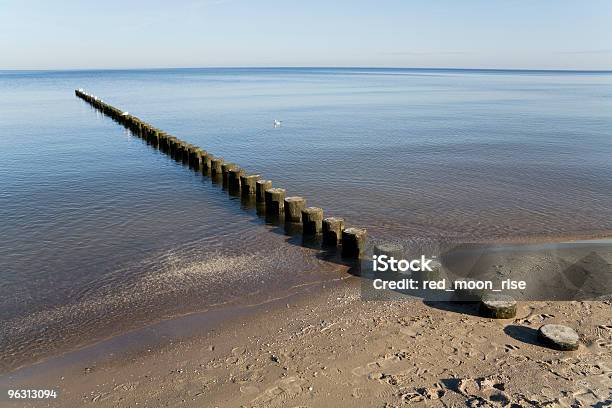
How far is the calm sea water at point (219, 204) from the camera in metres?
10.9

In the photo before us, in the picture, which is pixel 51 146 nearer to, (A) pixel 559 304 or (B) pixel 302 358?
(B) pixel 302 358

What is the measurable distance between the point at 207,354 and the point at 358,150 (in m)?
23.5

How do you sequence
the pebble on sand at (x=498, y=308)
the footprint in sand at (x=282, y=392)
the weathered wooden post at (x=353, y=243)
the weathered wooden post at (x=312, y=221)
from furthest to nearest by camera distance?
the weathered wooden post at (x=312, y=221)
the weathered wooden post at (x=353, y=243)
the pebble on sand at (x=498, y=308)
the footprint in sand at (x=282, y=392)

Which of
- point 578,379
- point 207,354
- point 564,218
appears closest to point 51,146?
point 207,354

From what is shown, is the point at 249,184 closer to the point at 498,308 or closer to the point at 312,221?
the point at 312,221

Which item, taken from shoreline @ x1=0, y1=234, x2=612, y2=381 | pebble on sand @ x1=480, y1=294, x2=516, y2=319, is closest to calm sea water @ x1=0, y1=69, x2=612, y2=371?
shoreline @ x1=0, y1=234, x2=612, y2=381

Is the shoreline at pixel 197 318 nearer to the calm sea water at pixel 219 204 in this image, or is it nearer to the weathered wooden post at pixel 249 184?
the calm sea water at pixel 219 204

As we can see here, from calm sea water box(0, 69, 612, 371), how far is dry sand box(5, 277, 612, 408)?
5.51 ft

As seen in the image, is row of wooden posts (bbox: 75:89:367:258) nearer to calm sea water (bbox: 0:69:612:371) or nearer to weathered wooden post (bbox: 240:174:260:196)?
weathered wooden post (bbox: 240:174:260:196)

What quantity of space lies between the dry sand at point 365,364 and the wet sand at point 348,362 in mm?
19

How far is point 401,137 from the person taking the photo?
35750 mm

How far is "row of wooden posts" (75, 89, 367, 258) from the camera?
1276 centimetres

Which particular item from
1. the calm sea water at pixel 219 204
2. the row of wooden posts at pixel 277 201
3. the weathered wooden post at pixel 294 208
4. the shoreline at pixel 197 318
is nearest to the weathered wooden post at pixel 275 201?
the row of wooden posts at pixel 277 201

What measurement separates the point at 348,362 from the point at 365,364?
0.29 meters
